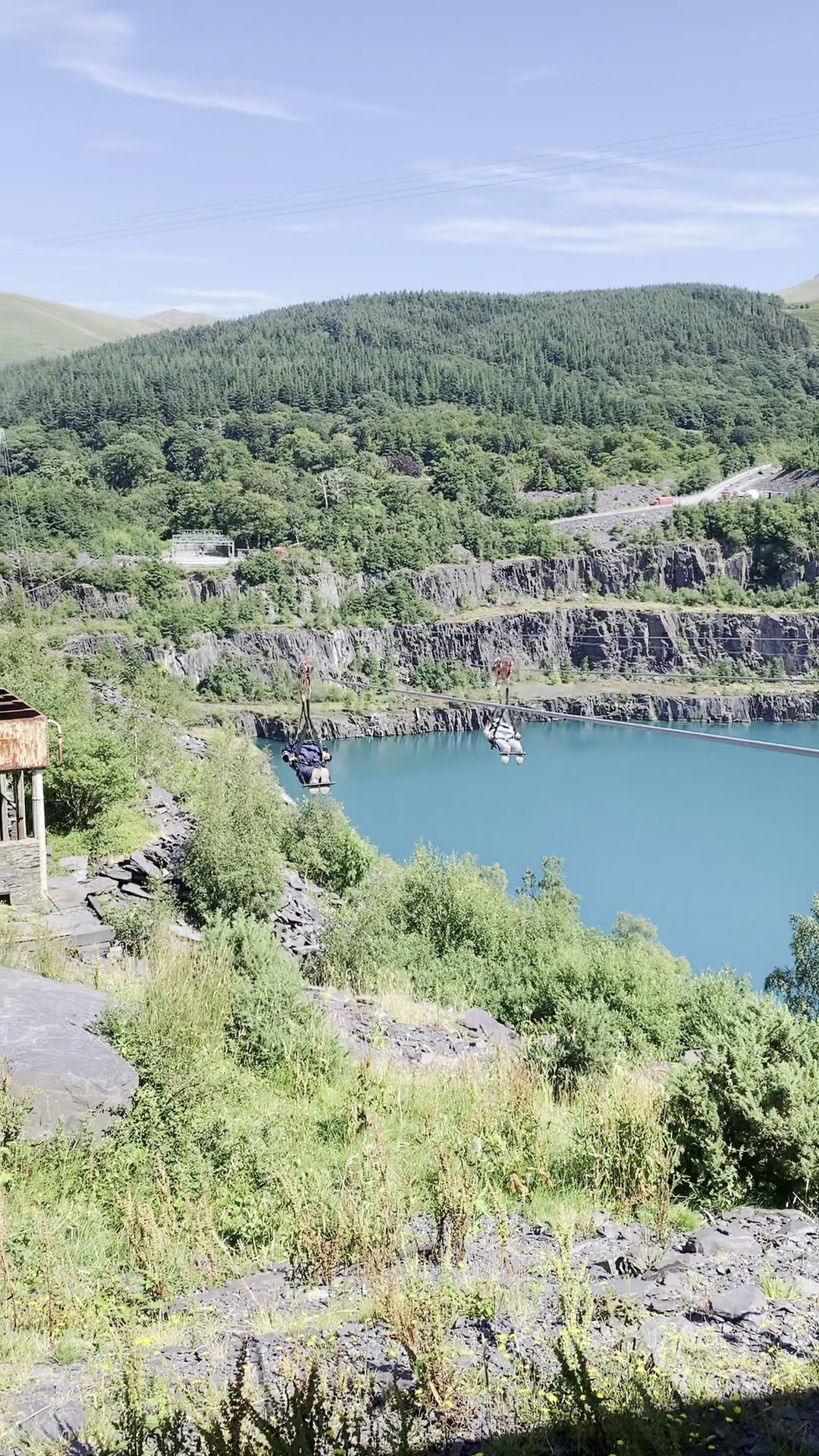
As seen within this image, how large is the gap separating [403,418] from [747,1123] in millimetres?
66259

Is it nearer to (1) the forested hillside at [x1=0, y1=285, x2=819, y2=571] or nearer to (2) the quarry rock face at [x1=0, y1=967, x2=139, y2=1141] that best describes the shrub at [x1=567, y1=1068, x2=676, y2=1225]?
(2) the quarry rock face at [x1=0, y1=967, x2=139, y2=1141]

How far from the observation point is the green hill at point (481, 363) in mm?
71000

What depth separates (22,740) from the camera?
923 cm

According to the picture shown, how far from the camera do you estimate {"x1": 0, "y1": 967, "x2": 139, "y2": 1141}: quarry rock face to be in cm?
447

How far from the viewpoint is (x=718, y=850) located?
30.4 m

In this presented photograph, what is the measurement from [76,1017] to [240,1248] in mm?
1930

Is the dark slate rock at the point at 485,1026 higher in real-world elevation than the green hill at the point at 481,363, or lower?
Answer: lower

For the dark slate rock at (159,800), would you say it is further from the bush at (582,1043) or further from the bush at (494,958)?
the bush at (582,1043)

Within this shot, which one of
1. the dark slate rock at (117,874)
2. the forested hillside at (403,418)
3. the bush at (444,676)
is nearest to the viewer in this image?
the dark slate rock at (117,874)

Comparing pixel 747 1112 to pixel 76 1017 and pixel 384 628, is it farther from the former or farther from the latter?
pixel 384 628

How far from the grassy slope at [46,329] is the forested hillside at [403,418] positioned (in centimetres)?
3294

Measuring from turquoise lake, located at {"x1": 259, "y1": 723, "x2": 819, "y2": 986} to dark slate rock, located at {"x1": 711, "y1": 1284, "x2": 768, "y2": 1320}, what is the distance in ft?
56.9

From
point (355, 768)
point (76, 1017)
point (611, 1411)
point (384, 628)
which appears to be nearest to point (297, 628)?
point (384, 628)

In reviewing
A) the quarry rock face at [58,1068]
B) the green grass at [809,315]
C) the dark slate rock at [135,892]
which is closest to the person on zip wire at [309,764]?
the dark slate rock at [135,892]
